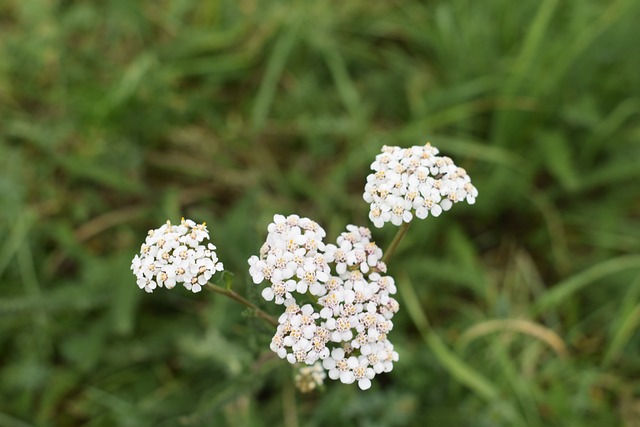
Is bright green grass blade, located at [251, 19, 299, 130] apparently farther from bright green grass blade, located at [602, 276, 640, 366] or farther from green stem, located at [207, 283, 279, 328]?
bright green grass blade, located at [602, 276, 640, 366]

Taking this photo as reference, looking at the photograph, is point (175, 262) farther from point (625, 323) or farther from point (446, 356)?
point (625, 323)

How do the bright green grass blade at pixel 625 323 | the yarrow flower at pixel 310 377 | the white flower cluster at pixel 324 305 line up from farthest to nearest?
the bright green grass blade at pixel 625 323, the yarrow flower at pixel 310 377, the white flower cluster at pixel 324 305

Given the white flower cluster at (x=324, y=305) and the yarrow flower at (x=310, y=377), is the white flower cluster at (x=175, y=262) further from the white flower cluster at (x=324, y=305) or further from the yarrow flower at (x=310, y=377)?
the yarrow flower at (x=310, y=377)

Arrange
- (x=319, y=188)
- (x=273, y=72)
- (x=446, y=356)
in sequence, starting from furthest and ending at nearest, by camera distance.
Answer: (x=273, y=72) → (x=319, y=188) → (x=446, y=356)

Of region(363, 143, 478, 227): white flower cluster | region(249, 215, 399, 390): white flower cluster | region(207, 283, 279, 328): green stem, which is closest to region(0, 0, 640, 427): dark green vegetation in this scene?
region(207, 283, 279, 328): green stem

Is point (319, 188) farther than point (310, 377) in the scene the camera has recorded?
Yes

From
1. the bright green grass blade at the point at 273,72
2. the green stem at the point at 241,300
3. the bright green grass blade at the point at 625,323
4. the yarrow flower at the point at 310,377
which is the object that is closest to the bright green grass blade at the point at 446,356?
the bright green grass blade at the point at 625,323

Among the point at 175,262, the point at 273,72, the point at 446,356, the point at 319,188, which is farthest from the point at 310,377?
the point at 273,72
